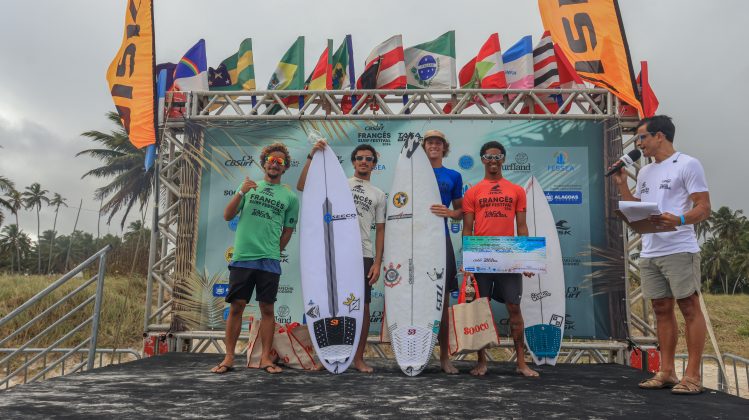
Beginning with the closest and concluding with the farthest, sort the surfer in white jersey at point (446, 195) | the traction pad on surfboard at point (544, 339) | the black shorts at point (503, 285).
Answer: the black shorts at point (503, 285) → the surfer in white jersey at point (446, 195) → the traction pad on surfboard at point (544, 339)

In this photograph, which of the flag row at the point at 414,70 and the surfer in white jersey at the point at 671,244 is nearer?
the surfer in white jersey at the point at 671,244

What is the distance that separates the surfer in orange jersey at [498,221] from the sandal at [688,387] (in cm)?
88

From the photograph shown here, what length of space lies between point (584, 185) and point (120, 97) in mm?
4981

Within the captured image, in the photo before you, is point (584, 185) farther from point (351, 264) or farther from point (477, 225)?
point (351, 264)

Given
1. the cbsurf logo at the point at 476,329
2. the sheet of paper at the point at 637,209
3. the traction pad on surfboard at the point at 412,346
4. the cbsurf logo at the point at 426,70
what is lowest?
the traction pad on surfboard at the point at 412,346

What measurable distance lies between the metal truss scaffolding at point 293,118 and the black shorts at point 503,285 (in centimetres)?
173

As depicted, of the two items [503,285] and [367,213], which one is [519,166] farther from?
[367,213]

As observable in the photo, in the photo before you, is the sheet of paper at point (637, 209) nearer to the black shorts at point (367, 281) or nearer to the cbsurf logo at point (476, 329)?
the cbsurf logo at point (476, 329)

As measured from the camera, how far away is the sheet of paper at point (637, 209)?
2.48 meters

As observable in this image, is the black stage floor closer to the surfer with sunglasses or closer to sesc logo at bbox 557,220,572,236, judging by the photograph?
the surfer with sunglasses

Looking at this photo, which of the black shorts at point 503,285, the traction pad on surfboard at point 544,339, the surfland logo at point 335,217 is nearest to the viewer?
the black shorts at point 503,285

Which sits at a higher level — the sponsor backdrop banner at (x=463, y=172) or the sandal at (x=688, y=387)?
the sponsor backdrop banner at (x=463, y=172)

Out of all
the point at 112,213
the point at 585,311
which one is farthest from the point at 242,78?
the point at 112,213

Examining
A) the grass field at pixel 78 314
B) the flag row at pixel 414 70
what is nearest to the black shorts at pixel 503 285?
the flag row at pixel 414 70
